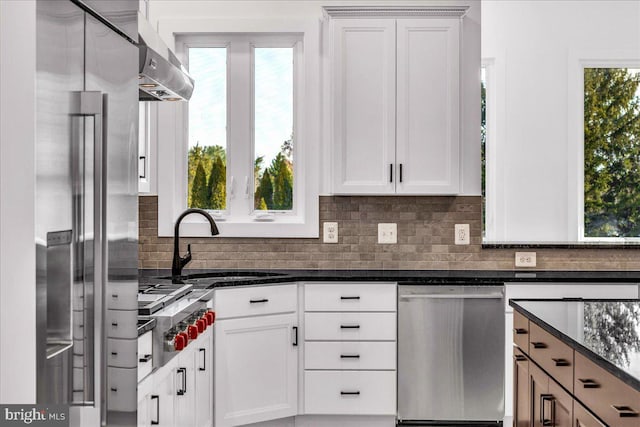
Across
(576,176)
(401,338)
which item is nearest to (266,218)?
(401,338)

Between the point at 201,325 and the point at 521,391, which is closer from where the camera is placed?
the point at 521,391

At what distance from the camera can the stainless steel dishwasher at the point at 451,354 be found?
3.77 metres

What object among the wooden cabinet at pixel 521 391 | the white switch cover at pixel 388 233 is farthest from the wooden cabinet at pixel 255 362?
the wooden cabinet at pixel 521 391

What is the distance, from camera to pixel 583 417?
1832mm

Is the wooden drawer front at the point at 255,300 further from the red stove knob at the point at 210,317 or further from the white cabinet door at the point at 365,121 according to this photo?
the white cabinet door at the point at 365,121

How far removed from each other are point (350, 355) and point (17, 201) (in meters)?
2.85

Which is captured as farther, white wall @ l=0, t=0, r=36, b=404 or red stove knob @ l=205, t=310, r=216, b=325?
red stove knob @ l=205, t=310, r=216, b=325

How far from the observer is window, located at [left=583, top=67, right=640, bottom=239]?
14.7 feet

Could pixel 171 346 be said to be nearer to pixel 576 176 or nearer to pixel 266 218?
pixel 266 218

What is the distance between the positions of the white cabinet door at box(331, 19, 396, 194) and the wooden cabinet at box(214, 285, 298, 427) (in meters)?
0.83

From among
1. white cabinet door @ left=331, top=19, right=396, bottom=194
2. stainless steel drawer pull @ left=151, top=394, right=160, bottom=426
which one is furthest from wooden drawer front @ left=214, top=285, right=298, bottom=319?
stainless steel drawer pull @ left=151, top=394, right=160, bottom=426

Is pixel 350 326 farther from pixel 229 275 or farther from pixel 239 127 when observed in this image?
pixel 239 127

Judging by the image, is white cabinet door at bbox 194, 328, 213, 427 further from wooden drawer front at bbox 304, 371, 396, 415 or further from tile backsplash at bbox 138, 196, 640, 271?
tile backsplash at bbox 138, 196, 640, 271

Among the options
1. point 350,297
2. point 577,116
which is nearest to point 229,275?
→ point 350,297
